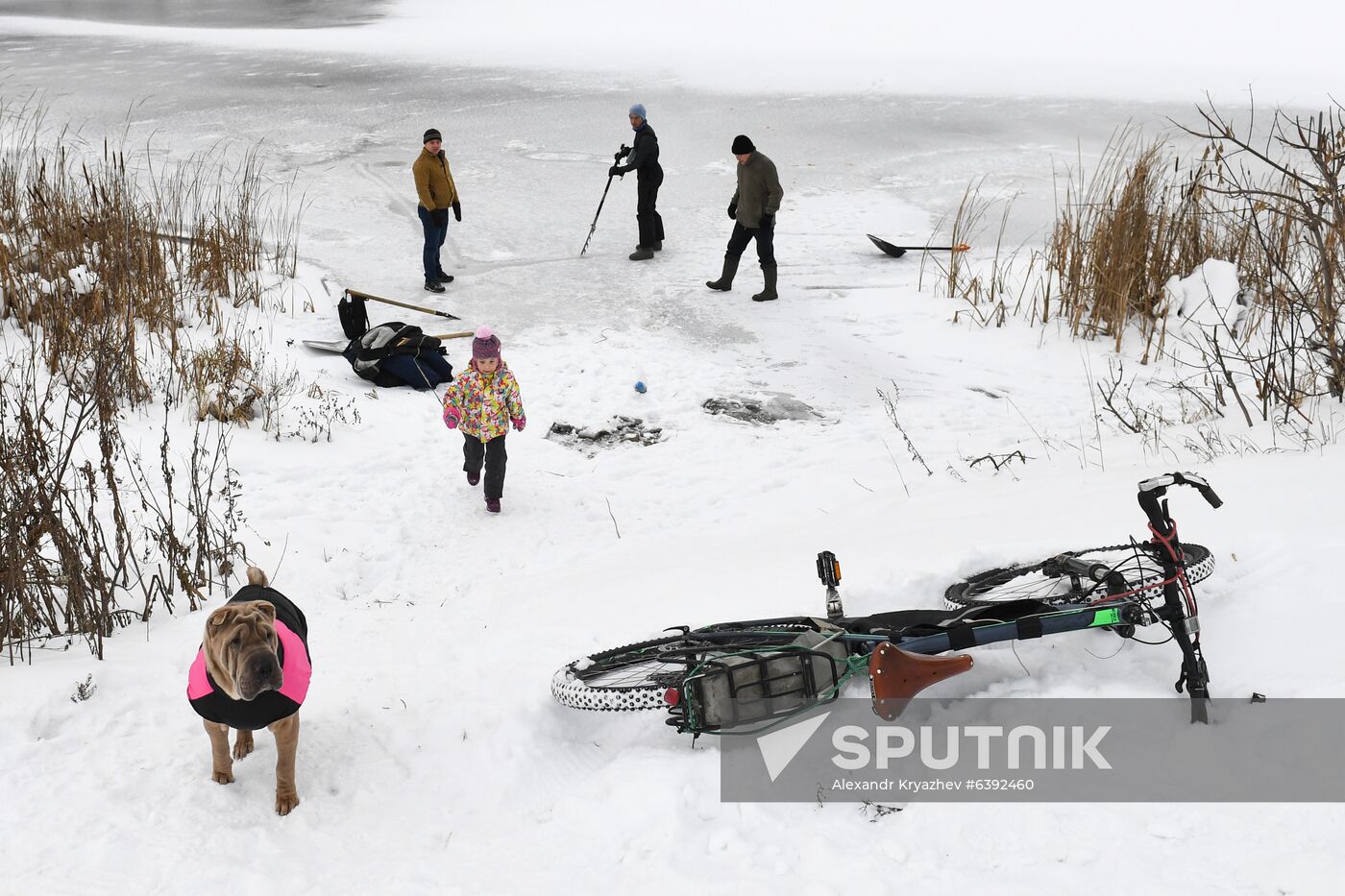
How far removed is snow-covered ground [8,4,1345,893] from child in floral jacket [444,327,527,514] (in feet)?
1.06

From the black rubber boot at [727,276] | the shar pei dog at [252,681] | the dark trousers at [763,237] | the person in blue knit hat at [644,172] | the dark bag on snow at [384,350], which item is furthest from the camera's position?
the person in blue knit hat at [644,172]

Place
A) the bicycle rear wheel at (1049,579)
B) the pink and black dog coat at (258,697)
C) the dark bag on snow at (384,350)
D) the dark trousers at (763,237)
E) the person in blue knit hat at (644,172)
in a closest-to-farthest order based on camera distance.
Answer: the pink and black dog coat at (258,697) < the bicycle rear wheel at (1049,579) < the dark bag on snow at (384,350) < the dark trousers at (763,237) < the person in blue knit hat at (644,172)

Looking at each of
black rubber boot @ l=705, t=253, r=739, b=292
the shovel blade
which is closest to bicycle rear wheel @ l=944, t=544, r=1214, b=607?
black rubber boot @ l=705, t=253, r=739, b=292

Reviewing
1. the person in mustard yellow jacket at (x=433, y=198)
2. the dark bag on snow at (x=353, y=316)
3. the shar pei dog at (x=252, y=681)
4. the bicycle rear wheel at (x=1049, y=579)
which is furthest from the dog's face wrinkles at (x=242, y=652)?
the person in mustard yellow jacket at (x=433, y=198)

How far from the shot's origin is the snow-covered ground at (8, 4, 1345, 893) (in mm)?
3135

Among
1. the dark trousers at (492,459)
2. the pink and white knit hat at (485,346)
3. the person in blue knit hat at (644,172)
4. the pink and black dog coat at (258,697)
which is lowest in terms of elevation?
the dark trousers at (492,459)

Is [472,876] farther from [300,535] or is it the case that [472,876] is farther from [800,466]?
[800,466]

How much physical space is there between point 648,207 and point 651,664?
805cm

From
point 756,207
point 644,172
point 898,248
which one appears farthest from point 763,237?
point 898,248

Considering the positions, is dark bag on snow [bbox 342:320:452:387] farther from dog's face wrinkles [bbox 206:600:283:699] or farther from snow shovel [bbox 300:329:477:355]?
dog's face wrinkles [bbox 206:600:283:699]

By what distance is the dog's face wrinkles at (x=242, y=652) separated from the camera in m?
3.23

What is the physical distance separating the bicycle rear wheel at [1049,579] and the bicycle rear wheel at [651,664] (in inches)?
30.2

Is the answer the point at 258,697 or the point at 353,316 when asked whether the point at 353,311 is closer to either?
the point at 353,316

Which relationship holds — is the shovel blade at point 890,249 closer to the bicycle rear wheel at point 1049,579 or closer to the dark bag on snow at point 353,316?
the dark bag on snow at point 353,316
